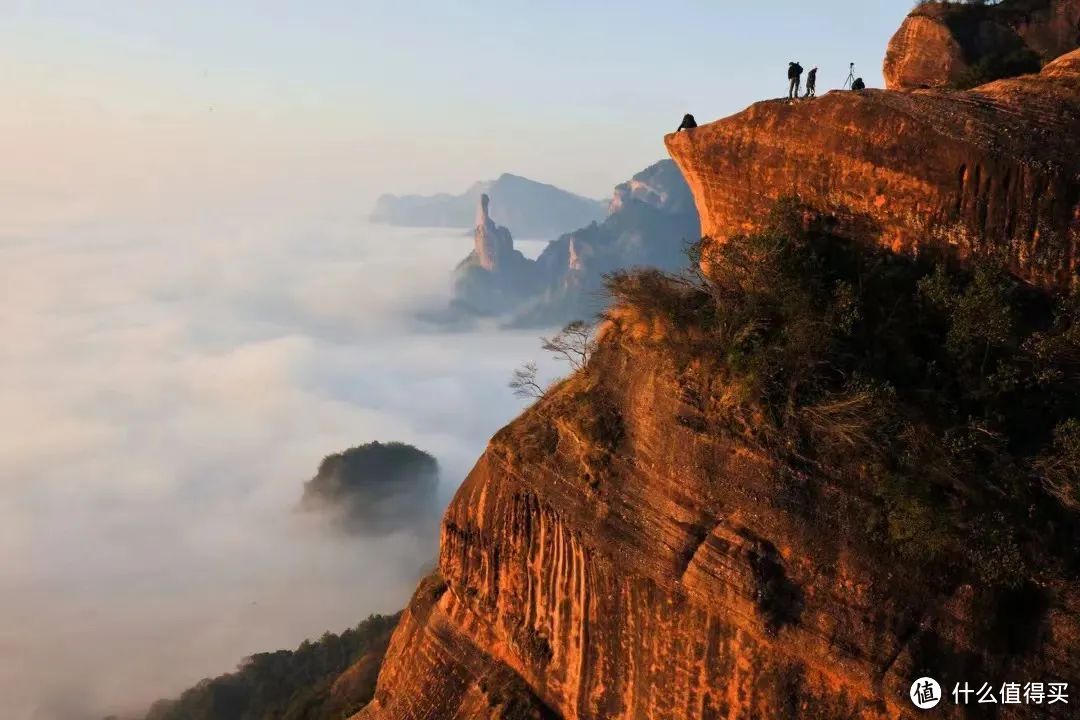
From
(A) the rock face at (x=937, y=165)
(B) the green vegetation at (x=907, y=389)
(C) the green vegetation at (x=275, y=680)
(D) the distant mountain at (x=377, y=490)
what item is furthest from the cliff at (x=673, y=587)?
(D) the distant mountain at (x=377, y=490)

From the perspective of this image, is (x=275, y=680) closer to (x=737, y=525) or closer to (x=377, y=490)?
(x=737, y=525)

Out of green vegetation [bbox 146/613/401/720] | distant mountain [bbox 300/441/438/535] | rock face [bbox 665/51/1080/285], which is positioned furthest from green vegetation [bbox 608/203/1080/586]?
distant mountain [bbox 300/441/438/535]

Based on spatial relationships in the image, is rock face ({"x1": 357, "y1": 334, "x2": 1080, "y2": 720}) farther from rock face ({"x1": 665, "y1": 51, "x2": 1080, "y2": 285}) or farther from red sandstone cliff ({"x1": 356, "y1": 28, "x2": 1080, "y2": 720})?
rock face ({"x1": 665, "y1": 51, "x2": 1080, "y2": 285})

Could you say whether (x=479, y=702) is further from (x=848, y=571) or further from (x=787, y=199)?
(x=787, y=199)

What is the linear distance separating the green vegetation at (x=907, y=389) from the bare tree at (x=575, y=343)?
2748 millimetres

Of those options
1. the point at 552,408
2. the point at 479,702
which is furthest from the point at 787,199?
the point at 479,702

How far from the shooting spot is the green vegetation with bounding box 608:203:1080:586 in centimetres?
1328

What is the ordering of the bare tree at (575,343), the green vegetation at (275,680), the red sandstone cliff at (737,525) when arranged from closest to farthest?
the red sandstone cliff at (737,525) → the bare tree at (575,343) → the green vegetation at (275,680)

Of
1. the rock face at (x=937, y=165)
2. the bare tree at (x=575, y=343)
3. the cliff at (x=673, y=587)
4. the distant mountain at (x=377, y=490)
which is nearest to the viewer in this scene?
the cliff at (x=673, y=587)

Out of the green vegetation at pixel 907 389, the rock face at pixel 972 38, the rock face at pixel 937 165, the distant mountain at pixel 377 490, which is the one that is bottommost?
the distant mountain at pixel 377 490

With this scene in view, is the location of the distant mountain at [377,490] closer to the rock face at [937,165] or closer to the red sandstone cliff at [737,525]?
the red sandstone cliff at [737,525]

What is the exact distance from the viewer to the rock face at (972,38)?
24.6 m

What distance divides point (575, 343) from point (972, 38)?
1846 centimetres

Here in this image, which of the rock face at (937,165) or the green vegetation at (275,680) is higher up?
the rock face at (937,165)
